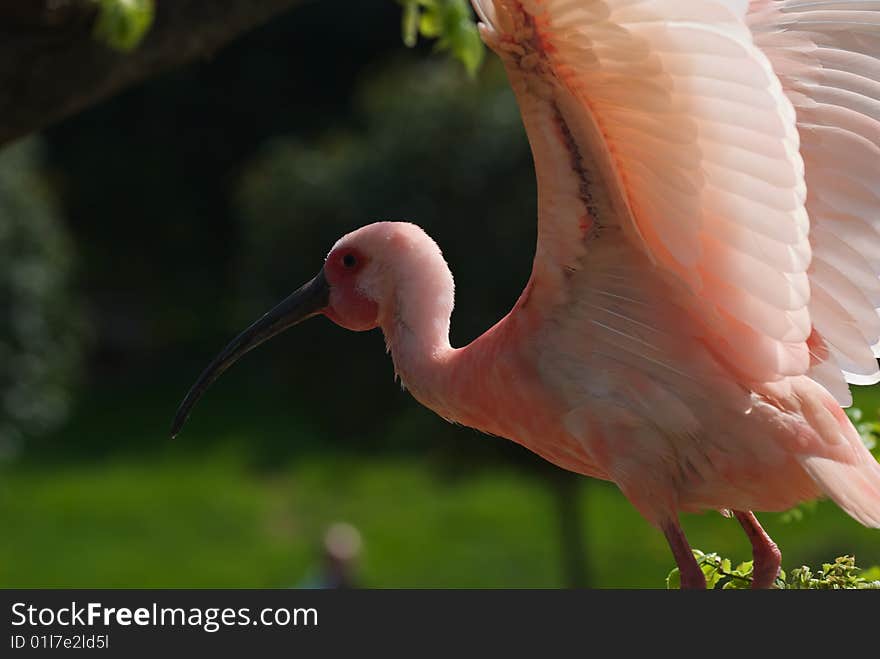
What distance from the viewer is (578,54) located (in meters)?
3.21

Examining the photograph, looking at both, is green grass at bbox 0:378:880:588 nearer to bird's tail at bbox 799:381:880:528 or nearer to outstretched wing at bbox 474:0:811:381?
bird's tail at bbox 799:381:880:528

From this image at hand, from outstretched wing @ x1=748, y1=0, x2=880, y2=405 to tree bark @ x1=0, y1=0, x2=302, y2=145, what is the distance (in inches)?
77.8

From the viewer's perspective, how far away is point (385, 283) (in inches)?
160

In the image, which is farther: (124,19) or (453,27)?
(453,27)

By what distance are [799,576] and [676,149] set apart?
1119 mm

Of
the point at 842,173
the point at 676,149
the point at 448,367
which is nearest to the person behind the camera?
the point at 676,149

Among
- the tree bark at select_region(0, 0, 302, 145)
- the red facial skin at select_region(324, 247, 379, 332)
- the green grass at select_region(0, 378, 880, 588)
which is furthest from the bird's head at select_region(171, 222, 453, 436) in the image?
the green grass at select_region(0, 378, 880, 588)

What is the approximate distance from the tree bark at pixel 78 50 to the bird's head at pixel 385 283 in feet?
3.99

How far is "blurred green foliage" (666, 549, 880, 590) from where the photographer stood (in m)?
3.52

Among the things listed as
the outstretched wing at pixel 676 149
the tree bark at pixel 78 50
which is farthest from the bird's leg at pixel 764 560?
the tree bark at pixel 78 50

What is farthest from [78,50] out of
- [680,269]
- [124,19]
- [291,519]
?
[291,519]

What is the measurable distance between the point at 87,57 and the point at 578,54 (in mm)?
2252

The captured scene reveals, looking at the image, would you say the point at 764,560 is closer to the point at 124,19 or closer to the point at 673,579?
the point at 673,579
